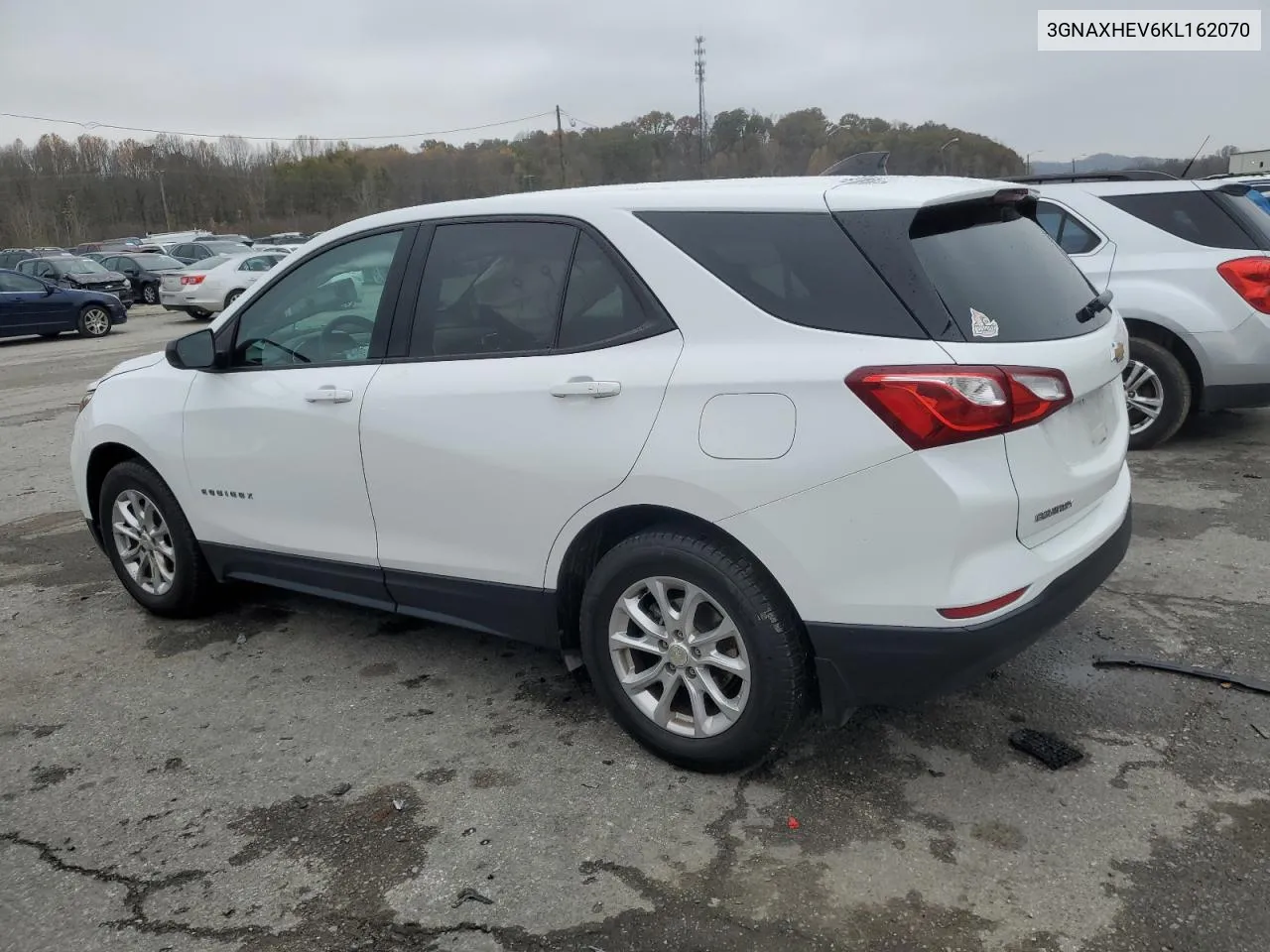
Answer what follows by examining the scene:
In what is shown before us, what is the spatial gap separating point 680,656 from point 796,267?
48.0 inches

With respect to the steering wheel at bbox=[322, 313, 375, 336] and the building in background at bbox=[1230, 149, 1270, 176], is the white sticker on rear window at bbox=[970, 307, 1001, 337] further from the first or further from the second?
the building in background at bbox=[1230, 149, 1270, 176]

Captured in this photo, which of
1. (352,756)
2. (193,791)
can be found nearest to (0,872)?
(193,791)

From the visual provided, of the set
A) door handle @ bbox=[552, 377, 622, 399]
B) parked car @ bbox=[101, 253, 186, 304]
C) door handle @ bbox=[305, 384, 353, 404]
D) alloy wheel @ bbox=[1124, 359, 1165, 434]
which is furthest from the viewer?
parked car @ bbox=[101, 253, 186, 304]

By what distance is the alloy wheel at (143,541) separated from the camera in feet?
15.3

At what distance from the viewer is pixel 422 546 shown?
12.1ft

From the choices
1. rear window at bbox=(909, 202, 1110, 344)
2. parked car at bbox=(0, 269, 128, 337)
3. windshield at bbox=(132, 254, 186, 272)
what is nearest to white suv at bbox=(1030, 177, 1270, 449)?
rear window at bbox=(909, 202, 1110, 344)

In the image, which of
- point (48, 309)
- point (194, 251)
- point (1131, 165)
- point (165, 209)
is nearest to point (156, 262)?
point (194, 251)

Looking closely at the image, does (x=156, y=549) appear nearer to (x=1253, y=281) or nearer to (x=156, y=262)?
(x=1253, y=281)

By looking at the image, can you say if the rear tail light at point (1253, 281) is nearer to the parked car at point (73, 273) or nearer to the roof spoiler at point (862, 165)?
the roof spoiler at point (862, 165)

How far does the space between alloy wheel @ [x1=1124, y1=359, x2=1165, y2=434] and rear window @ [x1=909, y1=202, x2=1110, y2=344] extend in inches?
146

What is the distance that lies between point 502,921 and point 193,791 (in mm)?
1297

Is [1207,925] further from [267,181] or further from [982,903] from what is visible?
[267,181]

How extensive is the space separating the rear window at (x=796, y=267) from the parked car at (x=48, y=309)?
65.6 ft

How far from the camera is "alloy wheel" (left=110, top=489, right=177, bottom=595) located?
15.3 feet
